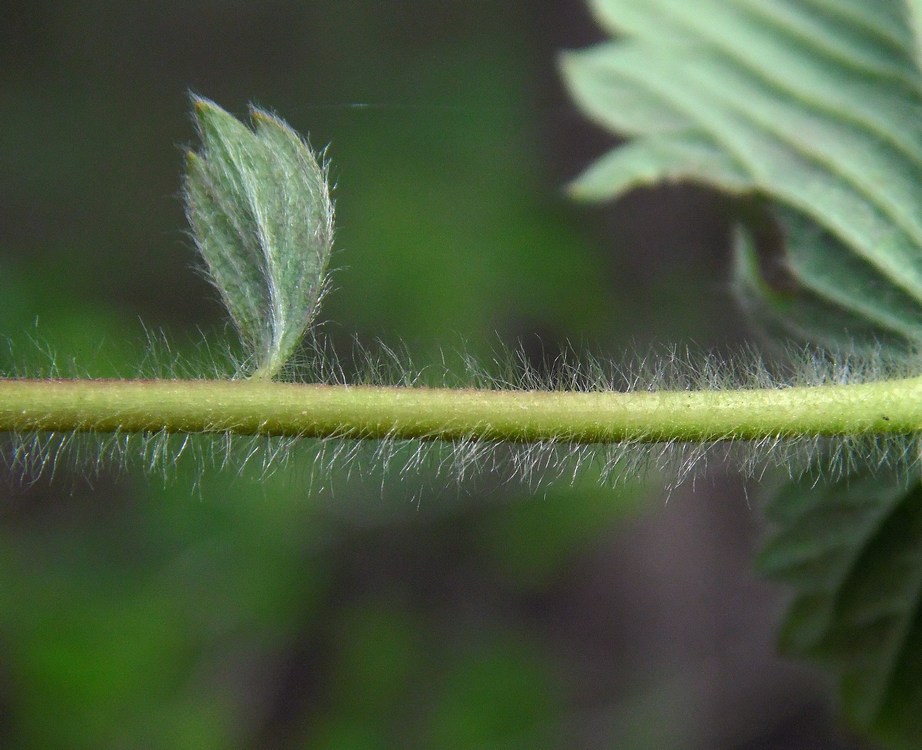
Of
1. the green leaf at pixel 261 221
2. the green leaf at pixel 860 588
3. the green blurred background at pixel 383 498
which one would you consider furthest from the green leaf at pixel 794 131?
the green blurred background at pixel 383 498

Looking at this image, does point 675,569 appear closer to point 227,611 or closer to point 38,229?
point 227,611

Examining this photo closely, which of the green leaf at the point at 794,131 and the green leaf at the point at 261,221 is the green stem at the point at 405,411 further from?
the green leaf at the point at 794,131

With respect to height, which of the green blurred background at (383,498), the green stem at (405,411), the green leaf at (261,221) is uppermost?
the green leaf at (261,221)

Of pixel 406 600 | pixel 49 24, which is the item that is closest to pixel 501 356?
pixel 406 600

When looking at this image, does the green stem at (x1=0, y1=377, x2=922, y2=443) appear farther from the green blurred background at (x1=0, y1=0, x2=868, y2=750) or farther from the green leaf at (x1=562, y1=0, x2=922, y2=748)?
the green blurred background at (x1=0, y1=0, x2=868, y2=750)

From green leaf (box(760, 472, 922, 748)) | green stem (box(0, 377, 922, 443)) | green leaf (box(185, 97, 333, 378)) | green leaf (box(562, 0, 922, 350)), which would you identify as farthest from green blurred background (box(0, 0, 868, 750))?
green stem (box(0, 377, 922, 443))

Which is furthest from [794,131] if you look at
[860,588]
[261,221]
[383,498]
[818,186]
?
[383,498]

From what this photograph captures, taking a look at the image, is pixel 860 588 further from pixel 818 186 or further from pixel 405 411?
pixel 405 411
